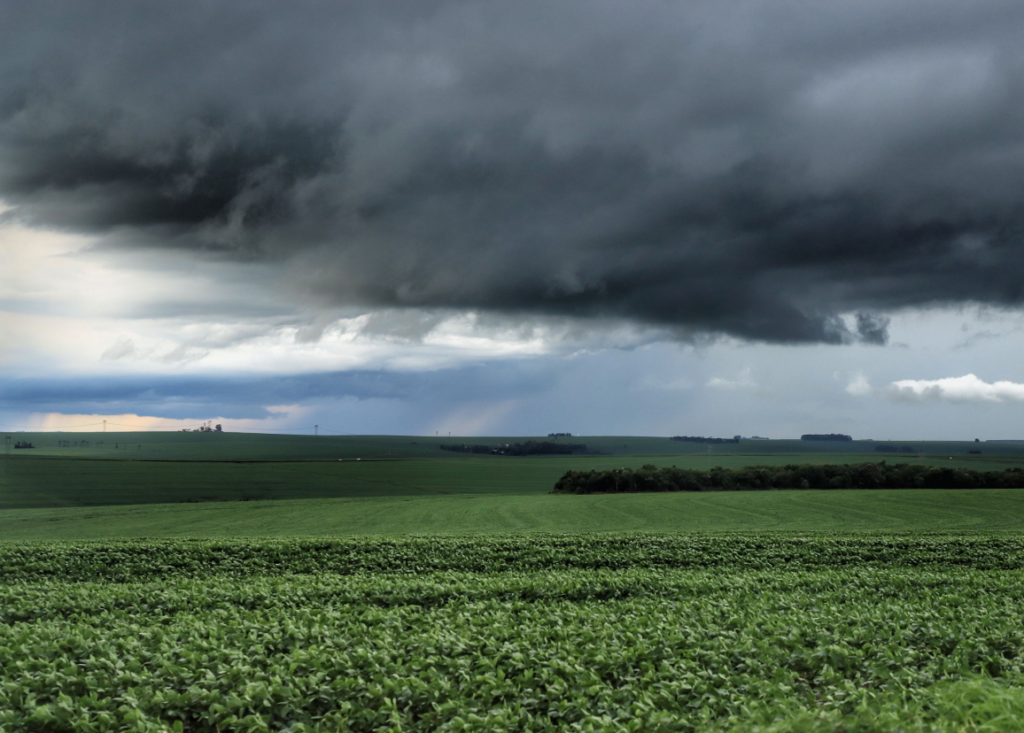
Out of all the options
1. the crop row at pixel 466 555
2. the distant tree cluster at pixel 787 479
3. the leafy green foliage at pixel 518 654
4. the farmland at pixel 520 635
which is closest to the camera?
the leafy green foliage at pixel 518 654

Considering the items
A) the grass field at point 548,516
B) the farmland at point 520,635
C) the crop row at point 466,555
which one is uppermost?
the farmland at point 520,635

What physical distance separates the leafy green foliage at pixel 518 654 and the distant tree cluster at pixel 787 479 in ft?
215

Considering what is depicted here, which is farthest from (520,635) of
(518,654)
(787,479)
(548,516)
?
(787,479)

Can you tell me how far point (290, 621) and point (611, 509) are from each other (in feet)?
167

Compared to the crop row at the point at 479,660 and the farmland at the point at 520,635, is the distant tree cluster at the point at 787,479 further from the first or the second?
the crop row at the point at 479,660

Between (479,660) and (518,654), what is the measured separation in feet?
2.15

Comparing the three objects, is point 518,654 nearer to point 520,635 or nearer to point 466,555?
point 520,635

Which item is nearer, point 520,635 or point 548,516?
point 520,635

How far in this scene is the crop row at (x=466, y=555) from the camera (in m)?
25.2

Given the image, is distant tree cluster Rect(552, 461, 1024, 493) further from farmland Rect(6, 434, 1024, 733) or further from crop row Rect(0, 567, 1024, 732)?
crop row Rect(0, 567, 1024, 732)

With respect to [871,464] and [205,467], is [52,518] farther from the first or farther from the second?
[871,464]

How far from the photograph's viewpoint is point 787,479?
3467 inches

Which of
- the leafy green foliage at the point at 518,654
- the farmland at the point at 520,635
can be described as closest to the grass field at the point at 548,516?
the farmland at the point at 520,635

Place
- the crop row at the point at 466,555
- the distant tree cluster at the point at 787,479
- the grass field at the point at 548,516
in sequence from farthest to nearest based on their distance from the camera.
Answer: the distant tree cluster at the point at 787,479 → the grass field at the point at 548,516 → the crop row at the point at 466,555
